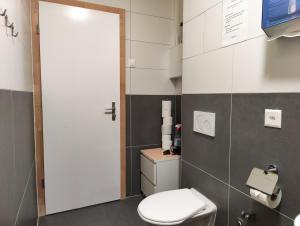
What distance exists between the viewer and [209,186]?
1.51 meters

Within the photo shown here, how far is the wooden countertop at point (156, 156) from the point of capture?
1.99 m

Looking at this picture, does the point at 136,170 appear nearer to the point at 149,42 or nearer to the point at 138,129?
the point at 138,129

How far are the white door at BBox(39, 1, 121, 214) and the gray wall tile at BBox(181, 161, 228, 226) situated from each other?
849 millimetres

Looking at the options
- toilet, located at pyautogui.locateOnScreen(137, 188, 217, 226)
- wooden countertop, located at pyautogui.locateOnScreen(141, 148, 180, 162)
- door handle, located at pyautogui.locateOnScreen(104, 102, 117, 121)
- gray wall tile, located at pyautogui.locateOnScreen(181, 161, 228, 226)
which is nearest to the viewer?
toilet, located at pyautogui.locateOnScreen(137, 188, 217, 226)

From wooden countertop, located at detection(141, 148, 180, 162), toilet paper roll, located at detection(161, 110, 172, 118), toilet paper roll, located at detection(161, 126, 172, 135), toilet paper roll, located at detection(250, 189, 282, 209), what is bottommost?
Result: wooden countertop, located at detection(141, 148, 180, 162)

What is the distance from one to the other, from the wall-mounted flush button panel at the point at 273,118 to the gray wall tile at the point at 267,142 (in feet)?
0.07

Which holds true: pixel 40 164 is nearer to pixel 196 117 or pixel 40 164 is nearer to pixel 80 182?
pixel 80 182

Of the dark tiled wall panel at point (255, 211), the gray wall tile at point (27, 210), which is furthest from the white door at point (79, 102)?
the dark tiled wall panel at point (255, 211)

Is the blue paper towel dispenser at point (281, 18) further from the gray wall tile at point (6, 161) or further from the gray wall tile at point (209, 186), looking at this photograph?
the gray wall tile at point (6, 161)

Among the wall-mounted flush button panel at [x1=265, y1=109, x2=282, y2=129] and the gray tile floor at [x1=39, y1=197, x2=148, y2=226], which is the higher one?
the wall-mounted flush button panel at [x1=265, y1=109, x2=282, y2=129]

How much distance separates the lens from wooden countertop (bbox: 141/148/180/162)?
6.53 ft

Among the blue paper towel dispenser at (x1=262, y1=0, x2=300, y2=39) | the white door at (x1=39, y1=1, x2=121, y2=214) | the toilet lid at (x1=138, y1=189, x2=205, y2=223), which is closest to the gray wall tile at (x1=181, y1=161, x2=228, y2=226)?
the toilet lid at (x1=138, y1=189, x2=205, y2=223)

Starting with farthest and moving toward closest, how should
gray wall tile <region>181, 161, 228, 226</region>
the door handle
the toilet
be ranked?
the door handle < gray wall tile <region>181, 161, 228, 226</region> < the toilet

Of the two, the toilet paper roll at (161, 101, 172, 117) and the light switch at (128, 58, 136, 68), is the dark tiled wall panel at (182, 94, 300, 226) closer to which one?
the toilet paper roll at (161, 101, 172, 117)
